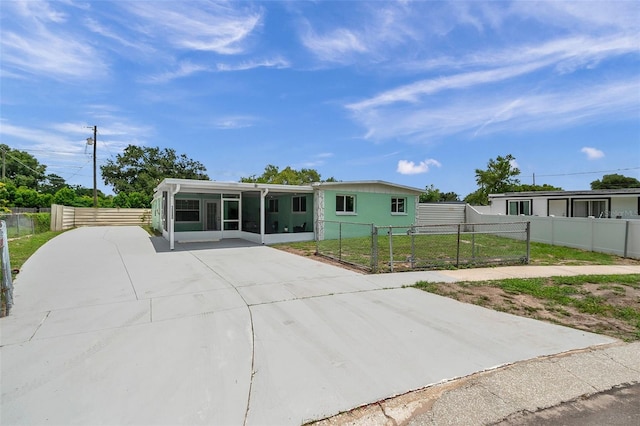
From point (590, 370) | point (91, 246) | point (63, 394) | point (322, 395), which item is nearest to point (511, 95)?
point (590, 370)

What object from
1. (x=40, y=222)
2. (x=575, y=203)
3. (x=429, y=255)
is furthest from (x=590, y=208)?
(x=40, y=222)

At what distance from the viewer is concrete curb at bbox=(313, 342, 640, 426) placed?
2.43 metres

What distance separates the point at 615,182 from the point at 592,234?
48.2 meters

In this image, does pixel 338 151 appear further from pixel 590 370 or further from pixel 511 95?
pixel 590 370

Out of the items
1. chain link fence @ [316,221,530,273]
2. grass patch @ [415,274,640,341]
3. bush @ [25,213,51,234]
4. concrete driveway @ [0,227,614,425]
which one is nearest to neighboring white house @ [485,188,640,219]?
chain link fence @ [316,221,530,273]

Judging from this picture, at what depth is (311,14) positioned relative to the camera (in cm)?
981

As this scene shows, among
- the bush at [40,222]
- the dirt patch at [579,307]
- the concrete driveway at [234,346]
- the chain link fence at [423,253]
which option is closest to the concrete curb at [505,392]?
the concrete driveway at [234,346]

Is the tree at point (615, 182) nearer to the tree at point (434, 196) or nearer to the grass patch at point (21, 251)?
the tree at point (434, 196)

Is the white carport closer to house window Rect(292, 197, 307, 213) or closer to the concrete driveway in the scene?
house window Rect(292, 197, 307, 213)

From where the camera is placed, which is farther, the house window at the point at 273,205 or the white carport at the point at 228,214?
the house window at the point at 273,205

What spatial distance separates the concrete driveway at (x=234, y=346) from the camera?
258cm

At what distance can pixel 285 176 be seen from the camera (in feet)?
126

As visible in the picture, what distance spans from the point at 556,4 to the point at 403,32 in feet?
13.6

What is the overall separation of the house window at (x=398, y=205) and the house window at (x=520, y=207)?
10429 millimetres
